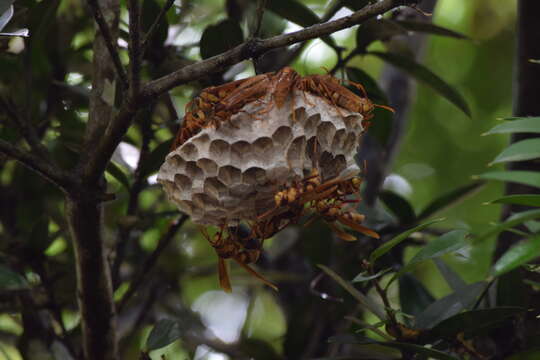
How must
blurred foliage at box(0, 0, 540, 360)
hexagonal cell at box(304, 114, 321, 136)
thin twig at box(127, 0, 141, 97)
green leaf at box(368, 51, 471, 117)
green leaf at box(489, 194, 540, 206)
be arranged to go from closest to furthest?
green leaf at box(489, 194, 540, 206), thin twig at box(127, 0, 141, 97), hexagonal cell at box(304, 114, 321, 136), blurred foliage at box(0, 0, 540, 360), green leaf at box(368, 51, 471, 117)

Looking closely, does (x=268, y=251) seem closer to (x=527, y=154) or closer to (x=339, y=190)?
(x=339, y=190)

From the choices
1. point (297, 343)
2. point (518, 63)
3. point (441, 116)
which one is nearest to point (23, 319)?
point (297, 343)

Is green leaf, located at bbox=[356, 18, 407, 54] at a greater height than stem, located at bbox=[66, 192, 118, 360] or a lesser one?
greater

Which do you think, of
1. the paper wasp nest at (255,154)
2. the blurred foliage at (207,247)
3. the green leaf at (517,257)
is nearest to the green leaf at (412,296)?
the blurred foliage at (207,247)

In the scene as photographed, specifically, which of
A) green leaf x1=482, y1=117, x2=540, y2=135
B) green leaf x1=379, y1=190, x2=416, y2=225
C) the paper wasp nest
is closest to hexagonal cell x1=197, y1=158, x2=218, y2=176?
the paper wasp nest

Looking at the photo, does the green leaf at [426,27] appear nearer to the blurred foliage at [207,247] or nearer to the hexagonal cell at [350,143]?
the blurred foliage at [207,247]

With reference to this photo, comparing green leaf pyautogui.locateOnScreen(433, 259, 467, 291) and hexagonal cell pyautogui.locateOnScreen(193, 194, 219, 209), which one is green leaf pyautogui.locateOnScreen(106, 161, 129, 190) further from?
green leaf pyautogui.locateOnScreen(433, 259, 467, 291)
